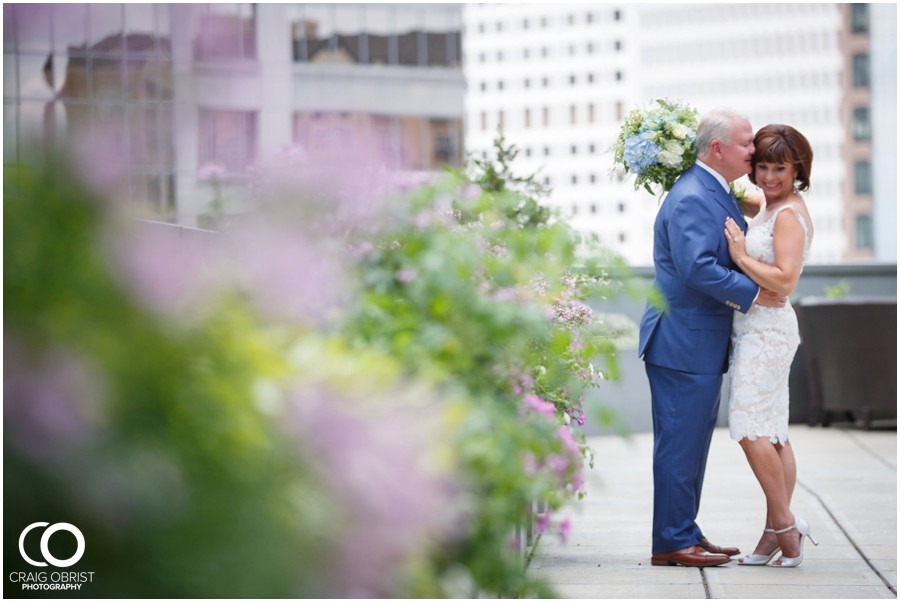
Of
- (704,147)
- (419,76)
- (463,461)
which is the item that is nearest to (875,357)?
(704,147)

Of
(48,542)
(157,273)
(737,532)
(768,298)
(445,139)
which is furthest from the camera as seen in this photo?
(445,139)

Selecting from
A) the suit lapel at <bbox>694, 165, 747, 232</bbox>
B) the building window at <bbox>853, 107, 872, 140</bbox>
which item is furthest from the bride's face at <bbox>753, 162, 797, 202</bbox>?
the building window at <bbox>853, 107, 872, 140</bbox>

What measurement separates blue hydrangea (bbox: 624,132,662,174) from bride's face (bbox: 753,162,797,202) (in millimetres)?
351

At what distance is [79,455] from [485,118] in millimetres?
135833

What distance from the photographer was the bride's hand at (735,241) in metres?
3.97

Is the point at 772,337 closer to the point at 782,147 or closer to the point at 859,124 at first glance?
the point at 782,147

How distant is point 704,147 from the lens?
4.09 meters

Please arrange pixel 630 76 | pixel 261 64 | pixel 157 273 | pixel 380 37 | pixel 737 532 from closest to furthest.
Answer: pixel 157 273
pixel 737 532
pixel 261 64
pixel 380 37
pixel 630 76

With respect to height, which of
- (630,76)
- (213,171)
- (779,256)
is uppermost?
(630,76)

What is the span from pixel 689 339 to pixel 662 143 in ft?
2.25

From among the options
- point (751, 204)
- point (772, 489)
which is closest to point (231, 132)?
point (751, 204)

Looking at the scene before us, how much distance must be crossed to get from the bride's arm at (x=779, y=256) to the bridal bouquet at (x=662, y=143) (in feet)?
0.98

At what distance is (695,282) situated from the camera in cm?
388

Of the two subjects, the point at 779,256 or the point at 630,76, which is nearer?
the point at 779,256
